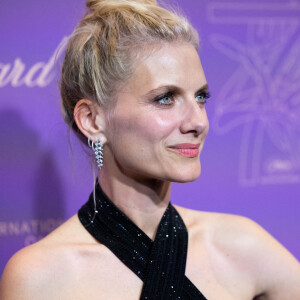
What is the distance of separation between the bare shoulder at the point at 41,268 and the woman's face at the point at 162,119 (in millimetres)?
263

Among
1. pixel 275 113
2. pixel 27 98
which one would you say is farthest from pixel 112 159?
pixel 275 113

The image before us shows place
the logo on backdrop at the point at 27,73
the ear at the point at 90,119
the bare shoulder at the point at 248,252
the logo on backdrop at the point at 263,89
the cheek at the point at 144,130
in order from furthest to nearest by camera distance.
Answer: the logo on backdrop at the point at 263,89, the logo on backdrop at the point at 27,73, the bare shoulder at the point at 248,252, the ear at the point at 90,119, the cheek at the point at 144,130

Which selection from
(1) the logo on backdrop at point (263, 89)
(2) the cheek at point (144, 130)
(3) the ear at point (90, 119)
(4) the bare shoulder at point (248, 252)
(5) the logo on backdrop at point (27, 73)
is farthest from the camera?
(1) the logo on backdrop at point (263, 89)

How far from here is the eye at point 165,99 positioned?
135 cm

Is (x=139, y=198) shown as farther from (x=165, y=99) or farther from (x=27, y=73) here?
(x=27, y=73)

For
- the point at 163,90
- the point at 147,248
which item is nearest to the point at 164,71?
the point at 163,90

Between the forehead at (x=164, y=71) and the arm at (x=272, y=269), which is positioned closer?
the forehead at (x=164, y=71)

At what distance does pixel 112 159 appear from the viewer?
57.3 inches

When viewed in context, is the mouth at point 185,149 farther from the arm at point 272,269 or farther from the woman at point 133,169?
the arm at point 272,269

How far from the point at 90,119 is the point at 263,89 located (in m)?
0.85

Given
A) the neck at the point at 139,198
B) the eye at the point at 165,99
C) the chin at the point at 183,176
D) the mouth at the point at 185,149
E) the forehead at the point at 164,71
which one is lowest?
the neck at the point at 139,198

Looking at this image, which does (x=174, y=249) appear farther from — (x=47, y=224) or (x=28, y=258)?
(x=47, y=224)

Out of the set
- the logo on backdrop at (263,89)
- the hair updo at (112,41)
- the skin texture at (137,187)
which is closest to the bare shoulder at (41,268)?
the skin texture at (137,187)

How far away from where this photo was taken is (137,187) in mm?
1445
